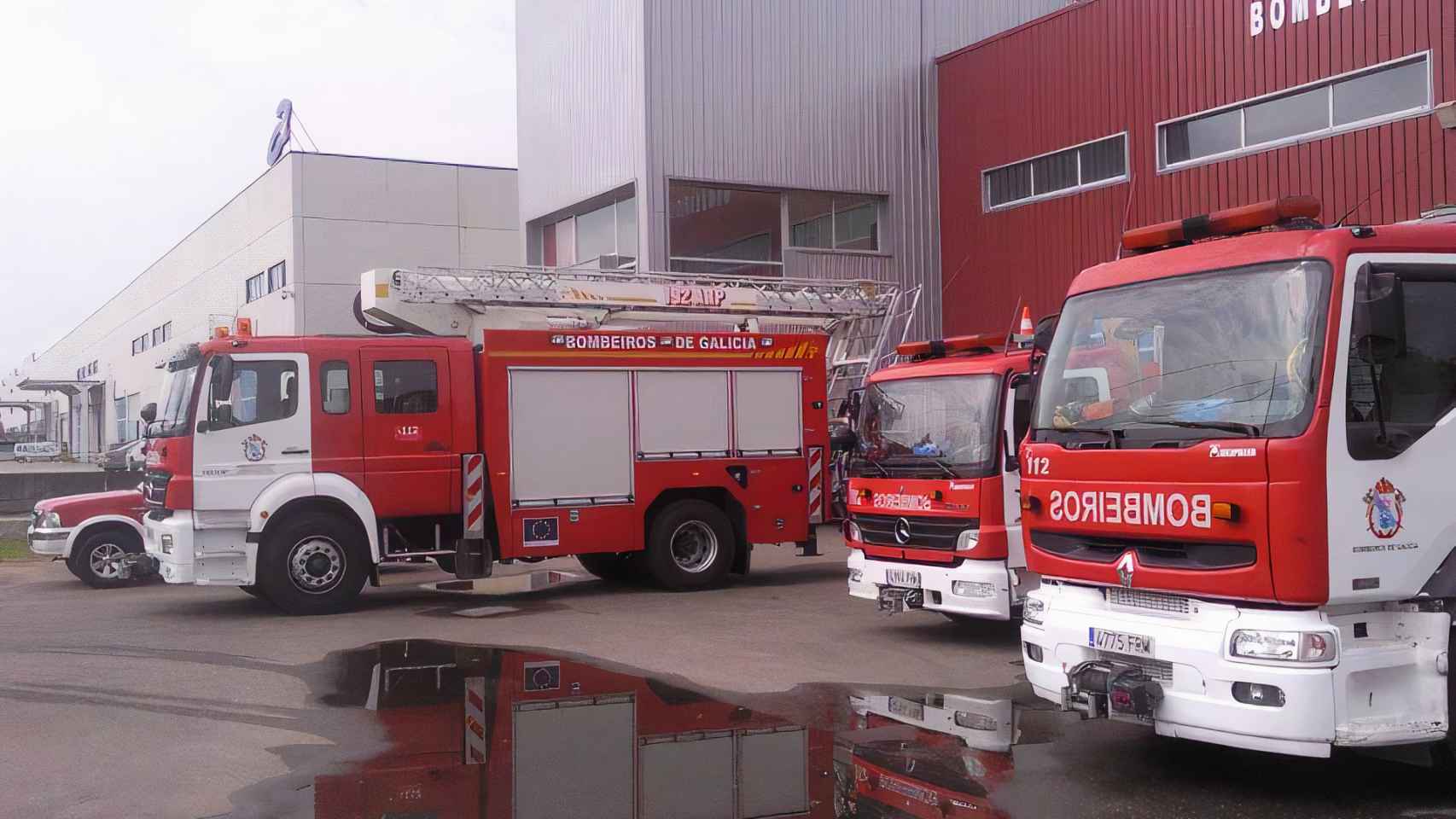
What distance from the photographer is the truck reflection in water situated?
595 centimetres

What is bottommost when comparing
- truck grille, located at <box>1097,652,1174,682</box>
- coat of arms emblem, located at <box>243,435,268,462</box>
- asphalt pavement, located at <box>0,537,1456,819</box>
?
asphalt pavement, located at <box>0,537,1456,819</box>


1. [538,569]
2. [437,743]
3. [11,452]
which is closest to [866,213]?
[538,569]

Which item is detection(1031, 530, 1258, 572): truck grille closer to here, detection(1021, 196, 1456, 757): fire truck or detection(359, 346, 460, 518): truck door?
detection(1021, 196, 1456, 757): fire truck

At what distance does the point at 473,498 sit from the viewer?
41.4ft

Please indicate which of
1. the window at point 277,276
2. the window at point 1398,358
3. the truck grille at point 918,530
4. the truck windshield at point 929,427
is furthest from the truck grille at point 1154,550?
the window at point 277,276

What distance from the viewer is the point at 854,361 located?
1647 cm

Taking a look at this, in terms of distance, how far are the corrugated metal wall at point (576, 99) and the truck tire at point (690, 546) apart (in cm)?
901

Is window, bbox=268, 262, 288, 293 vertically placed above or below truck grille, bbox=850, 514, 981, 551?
above

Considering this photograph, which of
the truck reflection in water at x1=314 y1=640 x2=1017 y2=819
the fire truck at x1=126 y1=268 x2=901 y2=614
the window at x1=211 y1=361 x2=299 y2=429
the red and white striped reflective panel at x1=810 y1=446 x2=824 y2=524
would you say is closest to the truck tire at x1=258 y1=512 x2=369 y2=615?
the fire truck at x1=126 y1=268 x2=901 y2=614

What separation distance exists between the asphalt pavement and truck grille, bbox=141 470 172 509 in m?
1.16

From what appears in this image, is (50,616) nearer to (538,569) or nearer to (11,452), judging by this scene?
(538,569)

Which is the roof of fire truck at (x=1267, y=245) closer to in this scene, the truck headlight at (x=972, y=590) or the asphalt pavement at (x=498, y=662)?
the asphalt pavement at (x=498, y=662)

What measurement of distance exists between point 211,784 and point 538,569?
10148mm

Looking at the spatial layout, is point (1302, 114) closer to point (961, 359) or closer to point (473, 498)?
point (961, 359)
